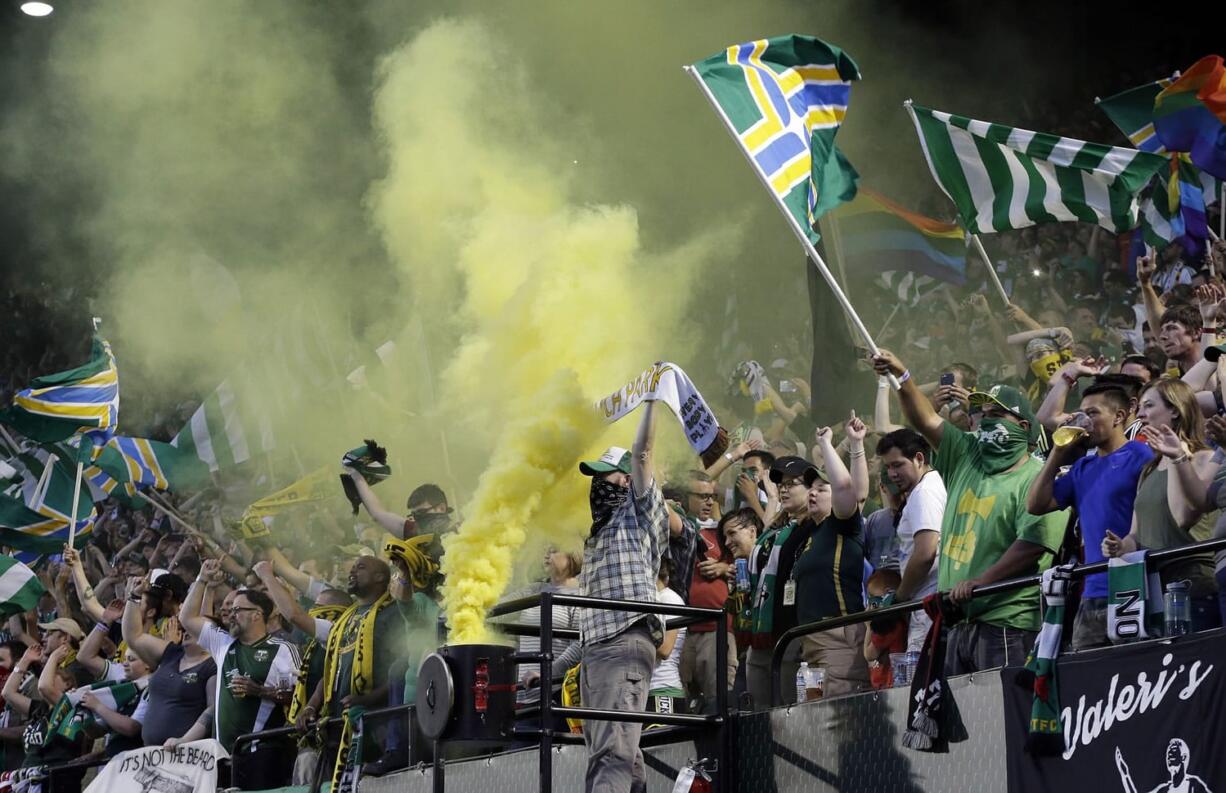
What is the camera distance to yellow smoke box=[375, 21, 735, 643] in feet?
25.3

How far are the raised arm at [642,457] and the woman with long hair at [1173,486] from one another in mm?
1800

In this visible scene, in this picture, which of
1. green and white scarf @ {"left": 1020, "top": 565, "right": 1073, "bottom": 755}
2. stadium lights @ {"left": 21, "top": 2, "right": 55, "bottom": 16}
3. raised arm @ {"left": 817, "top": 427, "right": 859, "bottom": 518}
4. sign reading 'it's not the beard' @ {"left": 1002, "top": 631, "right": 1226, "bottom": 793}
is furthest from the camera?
stadium lights @ {"left": 21, "top": 2, "right": 55, "bottom": 16}

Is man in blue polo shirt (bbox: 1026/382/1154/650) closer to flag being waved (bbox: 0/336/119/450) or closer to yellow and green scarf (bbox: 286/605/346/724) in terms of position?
yellow and green scarf (bbox: 286/605/346/724)

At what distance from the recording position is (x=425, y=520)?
8398 mm

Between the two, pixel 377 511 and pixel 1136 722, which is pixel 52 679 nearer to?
pixel 377 511

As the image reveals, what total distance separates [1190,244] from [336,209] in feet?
26.8

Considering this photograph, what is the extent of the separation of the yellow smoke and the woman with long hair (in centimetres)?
294

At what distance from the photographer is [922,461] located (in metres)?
6.71

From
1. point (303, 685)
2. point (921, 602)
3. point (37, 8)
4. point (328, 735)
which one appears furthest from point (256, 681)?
point (37, 8)

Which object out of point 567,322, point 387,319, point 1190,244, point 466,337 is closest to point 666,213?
point 387,319

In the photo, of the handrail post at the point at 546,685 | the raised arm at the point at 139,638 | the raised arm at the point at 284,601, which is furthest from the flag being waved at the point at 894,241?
the raised arm at the point at 139,638

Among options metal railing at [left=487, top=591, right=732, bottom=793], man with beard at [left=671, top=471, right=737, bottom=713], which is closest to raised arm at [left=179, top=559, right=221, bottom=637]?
man with beard at [left=671, top=471, right=737, bottom=713]

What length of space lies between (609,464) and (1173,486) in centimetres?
218

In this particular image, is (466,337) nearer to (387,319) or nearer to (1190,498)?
(387,319)
